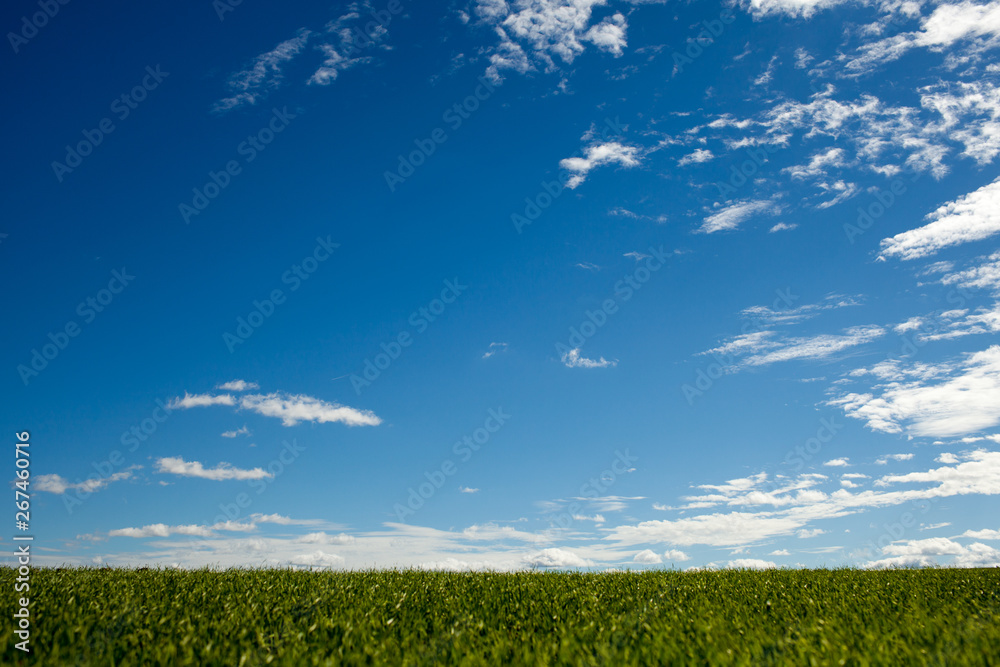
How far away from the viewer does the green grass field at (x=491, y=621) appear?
7.31 metres

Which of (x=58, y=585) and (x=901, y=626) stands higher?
(x=58, y=585)

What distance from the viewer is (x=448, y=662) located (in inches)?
289

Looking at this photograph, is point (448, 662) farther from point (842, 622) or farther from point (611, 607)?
point (842, 622)

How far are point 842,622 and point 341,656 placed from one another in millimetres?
8439

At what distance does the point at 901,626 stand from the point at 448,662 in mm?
7854

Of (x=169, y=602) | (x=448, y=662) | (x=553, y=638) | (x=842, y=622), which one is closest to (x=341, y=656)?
(x=448, y=662)

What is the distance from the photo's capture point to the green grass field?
7.31 m

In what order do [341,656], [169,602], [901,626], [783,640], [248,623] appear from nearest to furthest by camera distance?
1. [341,656]
2. [783,640]
3. [248,623]
4. [901,626]
5. [169,602]

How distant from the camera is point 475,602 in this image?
36.1ft

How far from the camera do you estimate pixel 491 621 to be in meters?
9.58

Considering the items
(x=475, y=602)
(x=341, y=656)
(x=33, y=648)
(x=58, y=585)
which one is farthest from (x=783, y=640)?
(x=58, y=585)

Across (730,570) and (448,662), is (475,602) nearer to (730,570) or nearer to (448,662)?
(448,662)

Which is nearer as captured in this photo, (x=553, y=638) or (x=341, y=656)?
(x=341, y=656)

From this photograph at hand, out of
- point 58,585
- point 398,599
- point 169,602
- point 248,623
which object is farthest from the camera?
point 58,585
